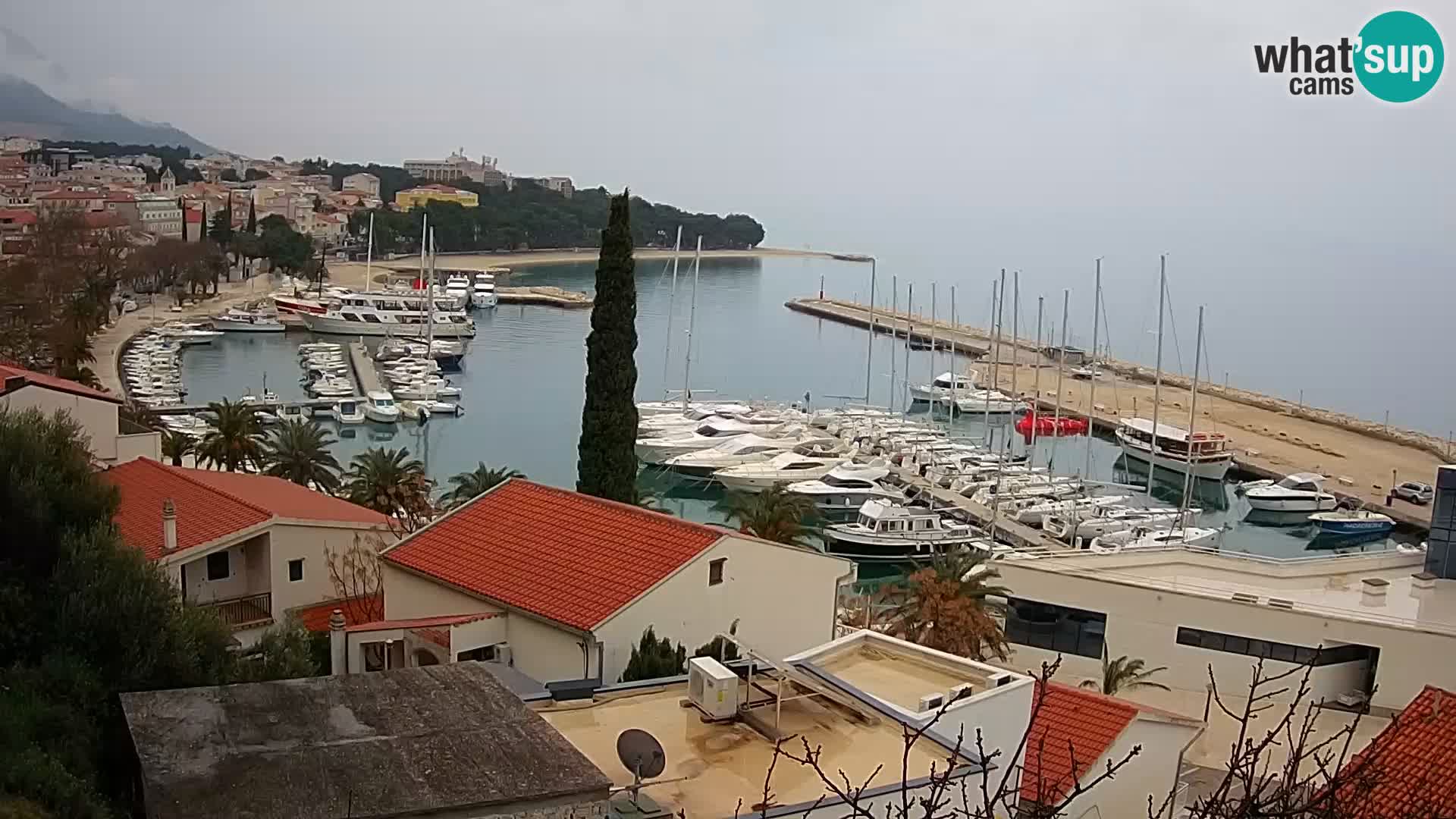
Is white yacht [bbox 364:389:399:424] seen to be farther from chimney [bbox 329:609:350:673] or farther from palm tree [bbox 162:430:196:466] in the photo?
chimney [bbox 329:609:350:673]

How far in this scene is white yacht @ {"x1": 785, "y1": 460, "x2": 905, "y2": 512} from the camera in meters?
29.6

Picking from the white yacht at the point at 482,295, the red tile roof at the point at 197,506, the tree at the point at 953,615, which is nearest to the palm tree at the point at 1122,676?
the tree at the point at 953,615

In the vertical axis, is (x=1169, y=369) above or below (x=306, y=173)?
below

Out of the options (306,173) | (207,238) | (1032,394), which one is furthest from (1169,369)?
(306,173)

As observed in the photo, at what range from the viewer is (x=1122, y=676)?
1328 centimetres

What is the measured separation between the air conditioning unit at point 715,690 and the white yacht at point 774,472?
2329 centimetres

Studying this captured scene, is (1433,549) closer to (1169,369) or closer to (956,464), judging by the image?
(956,464)

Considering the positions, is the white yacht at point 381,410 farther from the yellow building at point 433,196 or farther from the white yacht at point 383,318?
the yellow building at point 433,196

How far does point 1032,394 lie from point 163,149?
603ft

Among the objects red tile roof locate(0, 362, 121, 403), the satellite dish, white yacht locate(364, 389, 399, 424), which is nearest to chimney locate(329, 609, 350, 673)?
the satellite dish

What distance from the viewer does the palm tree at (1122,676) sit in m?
13.1

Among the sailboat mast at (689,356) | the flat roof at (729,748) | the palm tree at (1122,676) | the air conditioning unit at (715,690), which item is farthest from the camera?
the sailboat mast at (689,356)

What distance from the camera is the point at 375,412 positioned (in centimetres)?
3856

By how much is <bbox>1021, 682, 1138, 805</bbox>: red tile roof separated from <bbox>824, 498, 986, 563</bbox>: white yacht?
16218 mm
